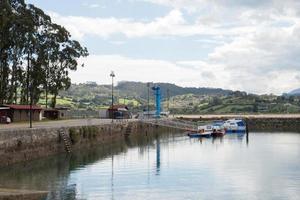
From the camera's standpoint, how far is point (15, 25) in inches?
3155

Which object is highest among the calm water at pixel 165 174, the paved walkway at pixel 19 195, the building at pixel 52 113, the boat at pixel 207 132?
the building at pixel 52 113

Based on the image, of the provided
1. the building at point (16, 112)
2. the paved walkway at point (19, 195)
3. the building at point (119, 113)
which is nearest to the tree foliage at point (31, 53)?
the building at point (16, 112)

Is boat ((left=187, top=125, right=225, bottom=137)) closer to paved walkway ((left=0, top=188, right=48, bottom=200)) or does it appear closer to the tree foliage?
the tree foliage

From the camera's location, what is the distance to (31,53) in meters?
88.9

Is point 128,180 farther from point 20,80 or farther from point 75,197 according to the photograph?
point 20,80

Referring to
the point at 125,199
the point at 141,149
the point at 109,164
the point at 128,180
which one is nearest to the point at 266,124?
the point at 141,149

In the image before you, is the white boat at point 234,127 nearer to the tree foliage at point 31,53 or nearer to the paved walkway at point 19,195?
the tree foliage at point 31,53

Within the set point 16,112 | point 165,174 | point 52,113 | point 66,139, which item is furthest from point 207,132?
point 165,174

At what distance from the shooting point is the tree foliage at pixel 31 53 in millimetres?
80375

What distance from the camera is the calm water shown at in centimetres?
4012

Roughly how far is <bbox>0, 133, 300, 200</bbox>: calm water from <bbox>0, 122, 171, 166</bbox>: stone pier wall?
168 centimetres

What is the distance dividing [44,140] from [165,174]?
18293 millimetres

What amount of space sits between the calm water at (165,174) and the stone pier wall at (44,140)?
66.2 inches

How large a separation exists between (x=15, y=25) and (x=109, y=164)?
3090cm
